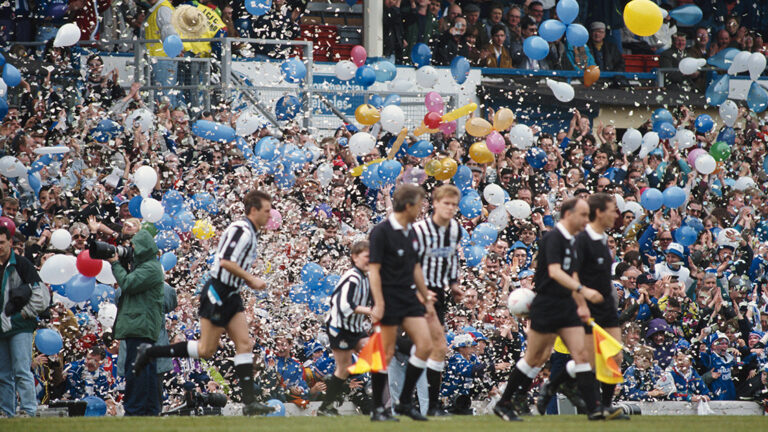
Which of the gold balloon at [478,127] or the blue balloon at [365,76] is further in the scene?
the blue balloon at [365,76]

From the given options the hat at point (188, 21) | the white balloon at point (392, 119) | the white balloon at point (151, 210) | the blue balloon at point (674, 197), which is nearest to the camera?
the white balloon at point (151, 210)

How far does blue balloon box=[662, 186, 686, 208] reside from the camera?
51.1 feet

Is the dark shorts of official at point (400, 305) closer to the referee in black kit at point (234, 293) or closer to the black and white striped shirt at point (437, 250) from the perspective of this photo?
the black and white striped shirt at point (437, 250)

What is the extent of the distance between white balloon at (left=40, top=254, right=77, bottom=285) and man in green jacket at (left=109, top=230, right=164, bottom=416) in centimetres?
115

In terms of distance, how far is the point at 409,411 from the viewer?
8820 millimetres

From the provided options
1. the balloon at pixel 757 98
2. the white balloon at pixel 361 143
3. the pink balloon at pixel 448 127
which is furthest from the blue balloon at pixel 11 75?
the balloon at pixel 757 98

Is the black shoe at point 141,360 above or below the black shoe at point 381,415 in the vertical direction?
above

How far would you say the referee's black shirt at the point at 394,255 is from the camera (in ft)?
28.0

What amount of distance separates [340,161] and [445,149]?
5.53 ft

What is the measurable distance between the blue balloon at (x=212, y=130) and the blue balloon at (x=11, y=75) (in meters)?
2.20

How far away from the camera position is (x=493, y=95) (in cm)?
1869

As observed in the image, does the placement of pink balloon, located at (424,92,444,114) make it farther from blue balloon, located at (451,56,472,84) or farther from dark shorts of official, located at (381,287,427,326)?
dark shorts of official, located at (381,287,427,326)

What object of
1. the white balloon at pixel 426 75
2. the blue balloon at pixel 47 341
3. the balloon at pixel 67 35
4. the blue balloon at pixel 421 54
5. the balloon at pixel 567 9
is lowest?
the blue balloon at pixel 47 341

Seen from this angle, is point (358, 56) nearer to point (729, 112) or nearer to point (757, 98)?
point (729, 112)
